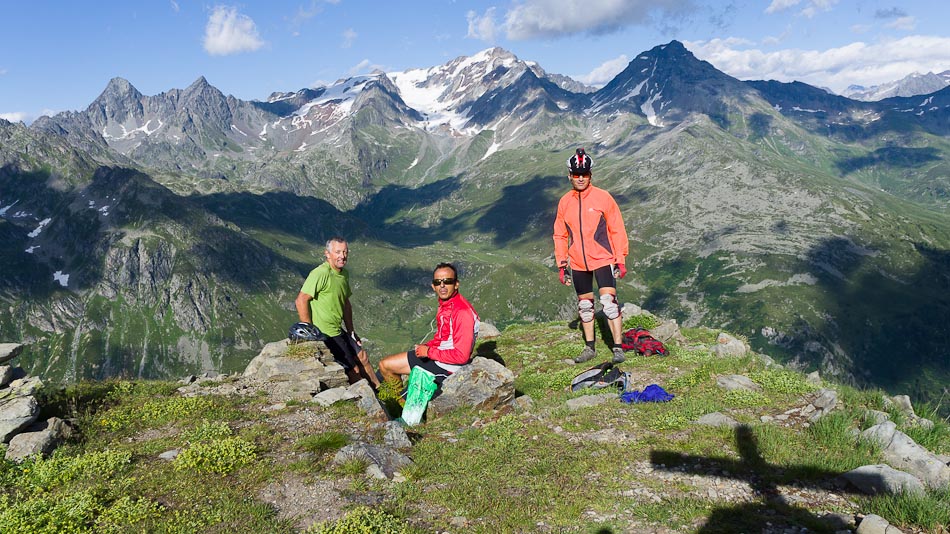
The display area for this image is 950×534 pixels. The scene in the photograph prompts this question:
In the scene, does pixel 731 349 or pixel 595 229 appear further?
pixel 731 349

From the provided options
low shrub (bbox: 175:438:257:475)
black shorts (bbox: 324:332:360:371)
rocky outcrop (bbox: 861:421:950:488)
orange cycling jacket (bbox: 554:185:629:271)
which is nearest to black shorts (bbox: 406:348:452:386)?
black shorts (bbox: 324:332:360:371)

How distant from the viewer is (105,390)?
45.9 ft

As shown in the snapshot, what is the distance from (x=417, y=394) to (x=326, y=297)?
5444 millimetres

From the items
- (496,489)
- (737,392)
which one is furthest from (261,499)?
(737,392)

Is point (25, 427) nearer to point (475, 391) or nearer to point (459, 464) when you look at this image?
point (459, 464)

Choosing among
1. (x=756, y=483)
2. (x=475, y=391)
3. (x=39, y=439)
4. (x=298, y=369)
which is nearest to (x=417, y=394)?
(x=475, y=391)

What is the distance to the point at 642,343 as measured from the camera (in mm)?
18547

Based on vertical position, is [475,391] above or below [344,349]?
below

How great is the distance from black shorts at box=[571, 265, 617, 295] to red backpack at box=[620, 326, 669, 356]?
2537mm

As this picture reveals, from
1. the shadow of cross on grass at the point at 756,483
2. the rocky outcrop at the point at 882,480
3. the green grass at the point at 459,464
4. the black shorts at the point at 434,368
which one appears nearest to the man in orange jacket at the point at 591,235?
the green grass at the point at 459,464

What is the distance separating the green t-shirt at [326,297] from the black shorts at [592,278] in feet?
28.3

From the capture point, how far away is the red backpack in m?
18.1

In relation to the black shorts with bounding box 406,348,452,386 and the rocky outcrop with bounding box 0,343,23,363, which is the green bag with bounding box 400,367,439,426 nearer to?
the black shorts with bounding box 406,348,452,386

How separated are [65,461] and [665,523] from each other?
1192 cm
